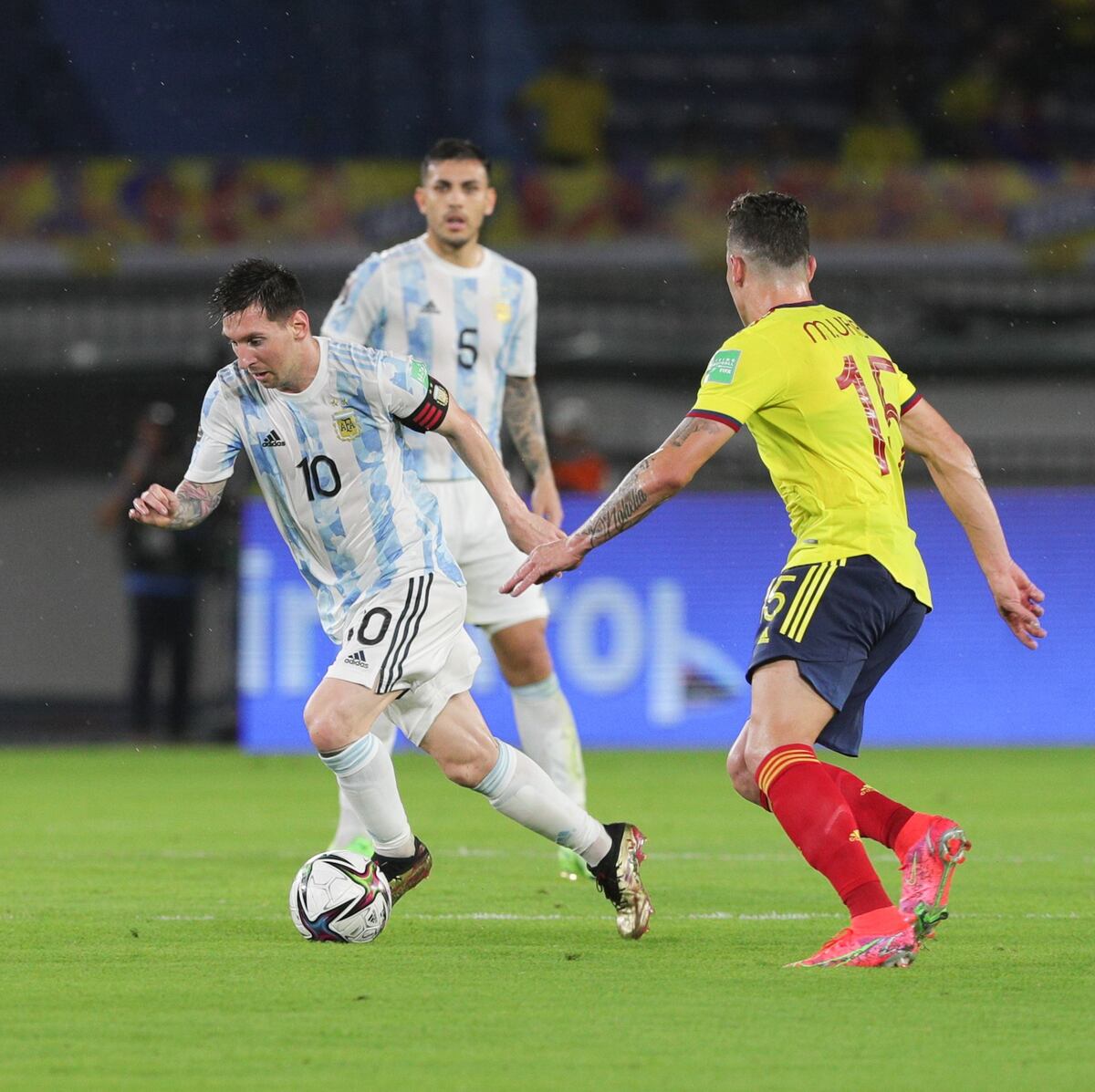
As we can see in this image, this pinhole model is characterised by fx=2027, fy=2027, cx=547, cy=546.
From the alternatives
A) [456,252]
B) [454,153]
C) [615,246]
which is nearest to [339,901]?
[456,252]

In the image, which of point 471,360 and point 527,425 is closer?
point 471,360

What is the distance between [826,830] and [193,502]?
6.33ft

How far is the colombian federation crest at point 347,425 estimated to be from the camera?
5.46 meters

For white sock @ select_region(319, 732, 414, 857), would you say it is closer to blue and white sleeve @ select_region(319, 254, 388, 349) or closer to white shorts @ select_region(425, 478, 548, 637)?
white shorts @ select_region(425, 478, 548, 637)

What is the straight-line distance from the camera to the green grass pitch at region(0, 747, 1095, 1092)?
3.75 m

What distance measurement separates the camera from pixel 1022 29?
18.3 meters

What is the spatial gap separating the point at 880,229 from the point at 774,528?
4362 mm

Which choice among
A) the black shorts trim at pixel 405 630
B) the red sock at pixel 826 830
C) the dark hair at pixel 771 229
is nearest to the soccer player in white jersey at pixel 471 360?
the black shorts trim at pixel 405 630

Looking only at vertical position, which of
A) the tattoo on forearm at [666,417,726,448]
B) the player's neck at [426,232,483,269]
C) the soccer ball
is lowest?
the soccer ball

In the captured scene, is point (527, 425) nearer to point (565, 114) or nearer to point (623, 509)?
point (623, 509)

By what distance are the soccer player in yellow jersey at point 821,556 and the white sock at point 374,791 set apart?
0.68 m

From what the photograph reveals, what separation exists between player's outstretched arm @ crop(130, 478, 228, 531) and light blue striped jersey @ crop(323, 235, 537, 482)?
1.41m

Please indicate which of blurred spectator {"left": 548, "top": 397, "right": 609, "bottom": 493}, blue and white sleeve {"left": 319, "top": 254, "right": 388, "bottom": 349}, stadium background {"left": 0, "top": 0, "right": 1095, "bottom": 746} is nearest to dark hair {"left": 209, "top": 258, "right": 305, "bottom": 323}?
blue and white sleeve {"left": 319, "top": 254, "right": 388, "bottom": 349}

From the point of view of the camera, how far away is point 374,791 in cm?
552
